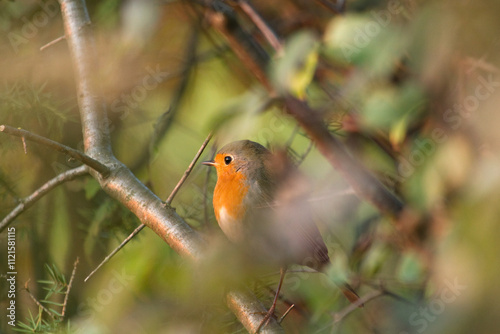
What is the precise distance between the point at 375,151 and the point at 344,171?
60cm

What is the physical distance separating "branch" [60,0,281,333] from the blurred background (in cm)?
8

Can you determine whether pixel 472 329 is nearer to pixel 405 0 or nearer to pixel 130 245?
Result: pixel 405 0

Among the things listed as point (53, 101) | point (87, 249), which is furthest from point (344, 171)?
point (53, 101)

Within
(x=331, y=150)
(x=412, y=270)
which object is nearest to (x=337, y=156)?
(x=331, y=150)

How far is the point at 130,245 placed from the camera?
2.22m

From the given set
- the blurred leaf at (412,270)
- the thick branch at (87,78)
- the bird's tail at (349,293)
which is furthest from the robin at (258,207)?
the thick branch at (87,78)

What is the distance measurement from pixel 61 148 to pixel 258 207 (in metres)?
0.70

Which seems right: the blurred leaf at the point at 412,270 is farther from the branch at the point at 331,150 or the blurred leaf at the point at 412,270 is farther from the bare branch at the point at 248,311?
the bare branch at the point at 248,311

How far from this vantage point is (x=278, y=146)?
67.9 inches

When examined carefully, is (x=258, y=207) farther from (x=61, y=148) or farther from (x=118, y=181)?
(x=61, y=148)

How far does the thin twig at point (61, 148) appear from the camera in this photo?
4.44ft

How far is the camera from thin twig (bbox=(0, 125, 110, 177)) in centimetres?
135

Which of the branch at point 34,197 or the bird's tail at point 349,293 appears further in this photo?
the bird's tail at point 349,293

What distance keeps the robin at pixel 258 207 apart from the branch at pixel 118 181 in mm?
87
